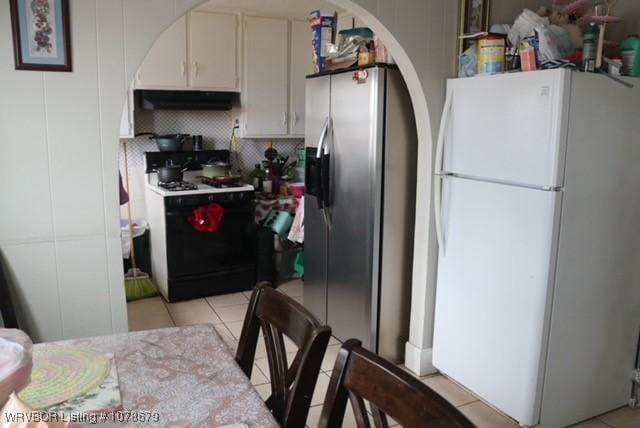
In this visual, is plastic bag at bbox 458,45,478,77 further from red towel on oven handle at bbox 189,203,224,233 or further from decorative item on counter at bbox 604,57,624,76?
red towel on oven handle at bbox 189,203,224,233

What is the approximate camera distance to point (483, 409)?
2596 millimetres

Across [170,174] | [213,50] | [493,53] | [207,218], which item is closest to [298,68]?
[213,50]

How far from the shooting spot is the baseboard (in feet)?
9.55

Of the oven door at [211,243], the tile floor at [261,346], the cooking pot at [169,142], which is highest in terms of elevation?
the cooking pot at [169,142]

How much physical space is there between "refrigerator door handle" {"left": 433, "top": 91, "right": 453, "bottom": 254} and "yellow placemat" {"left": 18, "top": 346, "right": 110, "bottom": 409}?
1.76 metres

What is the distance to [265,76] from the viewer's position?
4.43 metres

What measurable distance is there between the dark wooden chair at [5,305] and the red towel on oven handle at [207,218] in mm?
1915

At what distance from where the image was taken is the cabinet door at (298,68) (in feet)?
14.8

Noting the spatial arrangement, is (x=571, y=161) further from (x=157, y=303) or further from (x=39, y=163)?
(x=157, y=303)

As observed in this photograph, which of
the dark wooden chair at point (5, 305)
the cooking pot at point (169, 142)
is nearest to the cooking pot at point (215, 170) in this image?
the cooking pot at point (169, 142)

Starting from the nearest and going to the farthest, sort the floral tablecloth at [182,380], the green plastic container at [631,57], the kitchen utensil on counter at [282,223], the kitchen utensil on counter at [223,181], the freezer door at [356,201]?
1. the floral tablecloth at [182,380]
2. the green plastic container at [631,57]
3. the freezer door at [356,201]
4. the kitchen utensil on counter at [223,181]
5. the kitchen utensil on counter at [282,223]

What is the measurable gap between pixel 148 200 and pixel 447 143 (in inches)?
105

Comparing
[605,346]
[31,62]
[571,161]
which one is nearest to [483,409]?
[605,346]

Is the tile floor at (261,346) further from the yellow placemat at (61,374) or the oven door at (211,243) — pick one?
the yellow placemat at (61,374)
